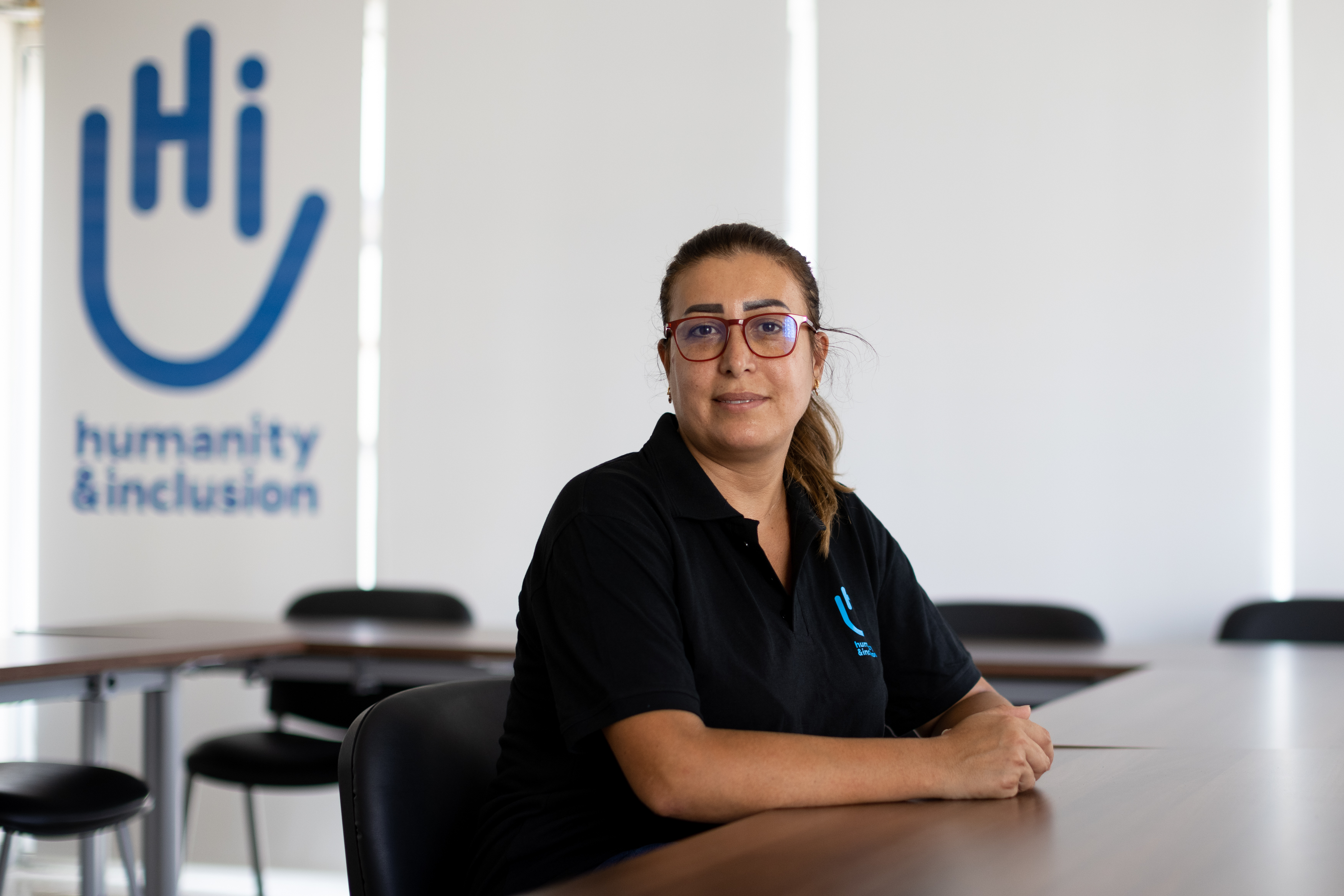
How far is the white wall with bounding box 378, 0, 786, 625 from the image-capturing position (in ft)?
14.1

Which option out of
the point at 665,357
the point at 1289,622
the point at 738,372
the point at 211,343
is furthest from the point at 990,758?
the point at 211,343

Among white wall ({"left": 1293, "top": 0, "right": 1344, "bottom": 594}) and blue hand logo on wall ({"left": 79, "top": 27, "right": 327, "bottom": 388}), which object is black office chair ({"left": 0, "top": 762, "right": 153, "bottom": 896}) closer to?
blue hand logo on wall ({"left": 79, "top": 27, "right": 327, "bottom": 388})

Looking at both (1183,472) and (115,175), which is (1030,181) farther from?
(115,175)

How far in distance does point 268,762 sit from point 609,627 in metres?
2.45

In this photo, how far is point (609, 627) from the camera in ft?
4.17

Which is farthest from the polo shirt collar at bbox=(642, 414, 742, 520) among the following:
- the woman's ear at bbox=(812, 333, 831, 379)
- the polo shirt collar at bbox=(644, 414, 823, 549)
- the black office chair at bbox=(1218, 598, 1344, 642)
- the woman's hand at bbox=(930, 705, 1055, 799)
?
the black office chair at bbox=(1218, 598, 1344, 642)

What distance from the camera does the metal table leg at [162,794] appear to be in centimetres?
301

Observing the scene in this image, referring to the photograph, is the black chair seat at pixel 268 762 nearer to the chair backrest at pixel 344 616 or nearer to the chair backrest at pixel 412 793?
the chair backrest at pixel 344 616

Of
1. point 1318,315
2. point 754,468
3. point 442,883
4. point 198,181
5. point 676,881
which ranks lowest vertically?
point 442,883

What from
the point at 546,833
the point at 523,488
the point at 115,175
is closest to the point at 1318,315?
the point at 523,488

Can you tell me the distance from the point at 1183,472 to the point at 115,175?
412 cm

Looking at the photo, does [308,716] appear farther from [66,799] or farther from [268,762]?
[66,799]

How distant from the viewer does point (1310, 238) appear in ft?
12.0

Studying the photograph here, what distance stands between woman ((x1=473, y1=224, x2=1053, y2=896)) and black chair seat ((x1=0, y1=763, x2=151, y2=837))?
1.59m
